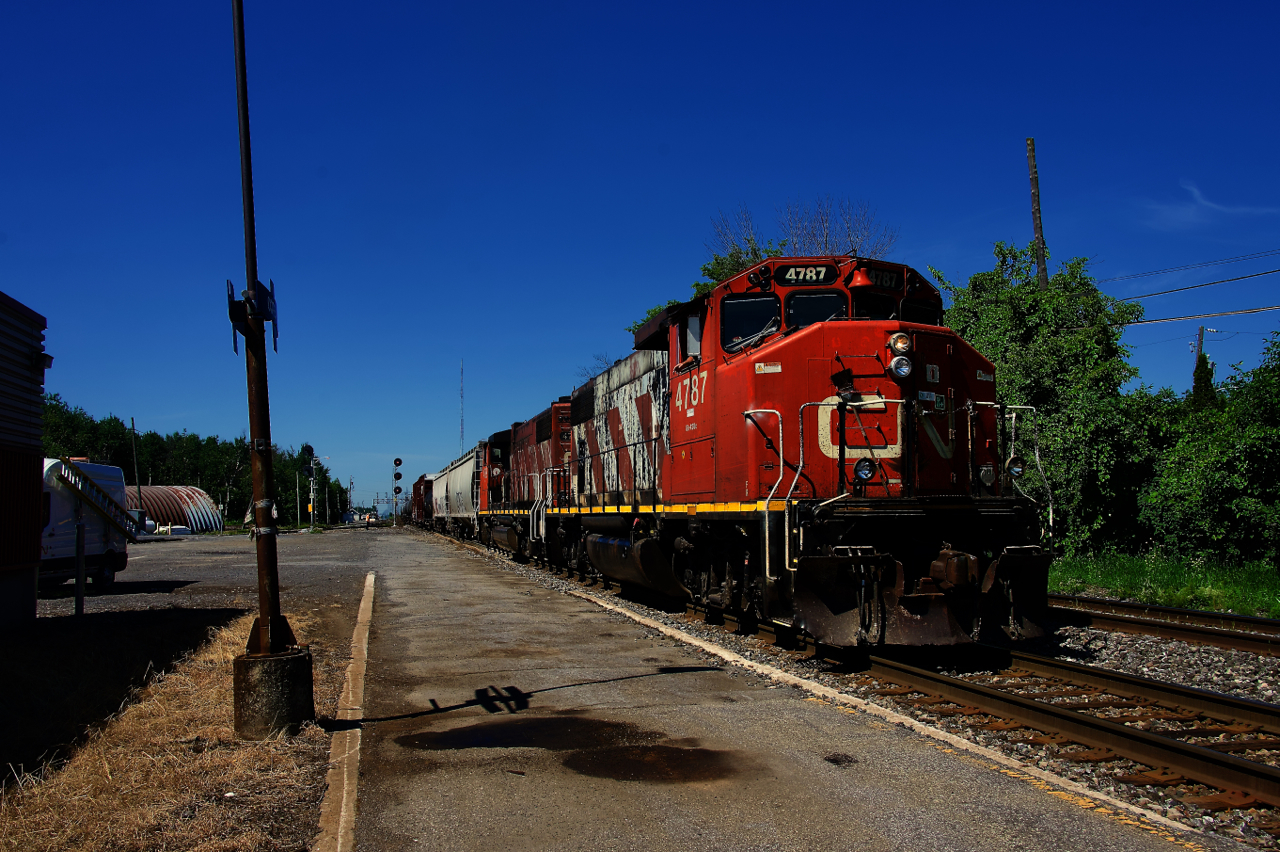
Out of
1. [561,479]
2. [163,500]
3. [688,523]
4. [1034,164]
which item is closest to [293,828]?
[688,523]

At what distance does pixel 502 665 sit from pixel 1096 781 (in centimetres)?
537

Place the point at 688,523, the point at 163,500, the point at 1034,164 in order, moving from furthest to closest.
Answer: the point at 163,500, the point at 1034,164, the point at 688,523

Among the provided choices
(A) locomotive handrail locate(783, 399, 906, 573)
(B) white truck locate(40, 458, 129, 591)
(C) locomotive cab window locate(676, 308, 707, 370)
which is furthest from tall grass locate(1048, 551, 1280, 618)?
(B) white truck locate(40, 458, 129, 591)

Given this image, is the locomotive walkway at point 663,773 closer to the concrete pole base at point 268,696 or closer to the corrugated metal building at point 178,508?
the concrete pole base at point 268,696

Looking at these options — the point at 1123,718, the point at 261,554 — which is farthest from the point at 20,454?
the point at 1123,718

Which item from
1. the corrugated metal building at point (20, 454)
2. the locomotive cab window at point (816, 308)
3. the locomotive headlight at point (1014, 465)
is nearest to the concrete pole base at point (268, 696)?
the locomotive cab window at point (816, 308)

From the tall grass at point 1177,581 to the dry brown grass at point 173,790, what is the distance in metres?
11.7

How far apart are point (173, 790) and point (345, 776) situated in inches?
35.7

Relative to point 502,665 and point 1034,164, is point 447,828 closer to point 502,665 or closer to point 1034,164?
point 502,665

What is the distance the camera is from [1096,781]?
5.09 metres

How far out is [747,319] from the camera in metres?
9.33

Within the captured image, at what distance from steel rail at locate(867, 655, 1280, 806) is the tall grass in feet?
20.9

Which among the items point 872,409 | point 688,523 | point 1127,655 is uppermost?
point 872,409

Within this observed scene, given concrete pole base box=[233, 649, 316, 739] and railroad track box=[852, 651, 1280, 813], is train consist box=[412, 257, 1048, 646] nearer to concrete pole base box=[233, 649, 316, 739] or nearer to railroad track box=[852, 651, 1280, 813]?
railroad track box=[852, 651, 1280, 813]
